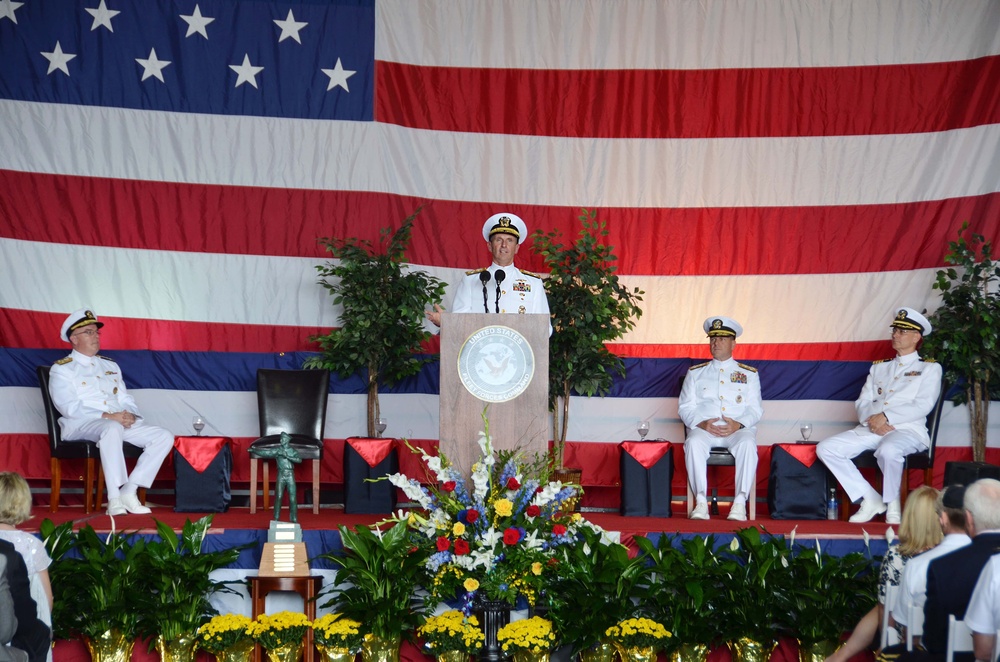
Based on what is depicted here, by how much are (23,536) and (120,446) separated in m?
2.72

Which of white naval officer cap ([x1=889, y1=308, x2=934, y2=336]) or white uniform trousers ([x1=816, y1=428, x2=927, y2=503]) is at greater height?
white naval officer cap ([x1=889, y1=308, x2=934, y2=336])

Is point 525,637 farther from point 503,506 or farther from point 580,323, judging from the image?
point 580,323

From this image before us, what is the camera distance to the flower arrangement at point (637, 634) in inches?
179

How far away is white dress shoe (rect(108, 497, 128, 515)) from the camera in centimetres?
612

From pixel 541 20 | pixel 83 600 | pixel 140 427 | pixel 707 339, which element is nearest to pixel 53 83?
pixel 140 427

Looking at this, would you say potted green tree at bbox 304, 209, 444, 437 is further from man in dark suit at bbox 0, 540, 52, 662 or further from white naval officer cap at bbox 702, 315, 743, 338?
man in dark suit at bbox 0, 540, 52, 662

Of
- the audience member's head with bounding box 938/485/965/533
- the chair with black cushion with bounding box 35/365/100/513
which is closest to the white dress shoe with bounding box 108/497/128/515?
the chair with black cushion with bounding box 35/365/100/513

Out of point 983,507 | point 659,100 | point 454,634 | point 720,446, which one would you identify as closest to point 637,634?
point 454,634

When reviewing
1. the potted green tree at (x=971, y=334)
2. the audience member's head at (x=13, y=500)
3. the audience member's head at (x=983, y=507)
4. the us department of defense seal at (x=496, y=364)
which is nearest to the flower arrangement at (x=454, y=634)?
the us department of defense seal at (x=496, y=364)

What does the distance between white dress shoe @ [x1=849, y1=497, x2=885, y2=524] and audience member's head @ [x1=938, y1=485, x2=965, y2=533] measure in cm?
275

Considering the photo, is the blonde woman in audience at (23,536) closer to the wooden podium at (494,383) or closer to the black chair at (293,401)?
the wooden podium at (494,383)

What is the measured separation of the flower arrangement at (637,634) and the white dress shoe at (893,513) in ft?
7.01

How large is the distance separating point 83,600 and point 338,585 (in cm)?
112

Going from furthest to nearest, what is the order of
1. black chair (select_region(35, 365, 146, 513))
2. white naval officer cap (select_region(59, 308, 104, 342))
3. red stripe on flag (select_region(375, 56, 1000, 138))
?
red stripe on flag (select_region(375, 56, 1000, 138)), white naval officer cap (select_region(59, 308, 104, 342)), black chair (select_region(35, 365, 146, 513))
